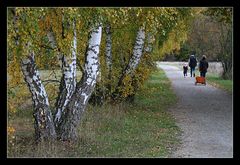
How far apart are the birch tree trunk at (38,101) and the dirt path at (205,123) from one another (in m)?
2.96

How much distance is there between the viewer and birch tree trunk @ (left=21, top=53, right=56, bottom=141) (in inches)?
411

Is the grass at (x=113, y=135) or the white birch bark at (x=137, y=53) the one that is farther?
the white birch bark at (x=137, y=53)

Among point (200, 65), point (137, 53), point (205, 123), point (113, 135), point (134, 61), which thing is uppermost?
point (137, 53)

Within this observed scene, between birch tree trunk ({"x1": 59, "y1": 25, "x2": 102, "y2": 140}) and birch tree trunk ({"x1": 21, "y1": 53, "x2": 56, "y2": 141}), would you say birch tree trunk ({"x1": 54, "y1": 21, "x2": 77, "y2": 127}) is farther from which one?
birch tree trunk ({"x1": 21, "y1": 53, "x2": 56, "y2": 141})

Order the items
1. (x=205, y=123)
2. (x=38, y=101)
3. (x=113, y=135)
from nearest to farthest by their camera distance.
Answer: (x=38, y=101) → (x=113, y=135) → (x=205, y=123)

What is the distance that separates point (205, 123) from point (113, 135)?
3343mm

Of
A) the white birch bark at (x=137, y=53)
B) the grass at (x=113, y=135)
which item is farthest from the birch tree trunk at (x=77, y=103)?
the white birch bark at (x=137, y=53)

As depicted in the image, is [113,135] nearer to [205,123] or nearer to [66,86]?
[66,86]

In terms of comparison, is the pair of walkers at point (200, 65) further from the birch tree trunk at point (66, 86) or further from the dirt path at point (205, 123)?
the birch tree trunk at point (66, 86)

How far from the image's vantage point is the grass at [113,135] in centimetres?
1023

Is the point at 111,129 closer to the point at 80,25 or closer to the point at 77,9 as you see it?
the point at 80,25

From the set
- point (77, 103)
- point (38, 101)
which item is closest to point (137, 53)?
point (77, 103)

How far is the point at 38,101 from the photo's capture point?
35.1 feet
